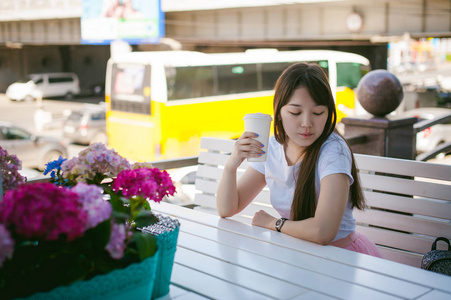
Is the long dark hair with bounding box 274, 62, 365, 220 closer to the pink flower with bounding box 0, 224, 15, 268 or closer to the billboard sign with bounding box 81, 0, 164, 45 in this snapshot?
the pink flower with bounding box 0, 224, 15, 268

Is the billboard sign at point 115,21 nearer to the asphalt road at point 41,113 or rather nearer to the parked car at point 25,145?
the asphalt road at point 41,113

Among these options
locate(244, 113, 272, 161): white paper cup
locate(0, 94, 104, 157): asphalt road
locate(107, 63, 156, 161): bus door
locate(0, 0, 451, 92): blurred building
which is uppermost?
locate(0, 0, 451, 92): blurred building

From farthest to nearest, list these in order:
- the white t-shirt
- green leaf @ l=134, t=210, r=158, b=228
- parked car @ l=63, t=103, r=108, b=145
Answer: parked car @ l=63, t=103, r=108, b=145 < the white t-shirt < green leaf @ l=134, t=210, r=158, b=228

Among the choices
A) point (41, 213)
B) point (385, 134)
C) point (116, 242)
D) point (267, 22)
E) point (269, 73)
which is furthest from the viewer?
point (267, 22)

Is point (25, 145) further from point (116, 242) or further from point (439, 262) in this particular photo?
point (116, 242)

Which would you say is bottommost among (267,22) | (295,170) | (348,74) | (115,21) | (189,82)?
(295,170)

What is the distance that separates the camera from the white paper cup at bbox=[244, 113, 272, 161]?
1.96 metres

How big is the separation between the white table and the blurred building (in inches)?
673

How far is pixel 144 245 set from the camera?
1352 millimetres

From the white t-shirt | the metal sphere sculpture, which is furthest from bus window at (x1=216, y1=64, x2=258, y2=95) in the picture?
the white t-shirt

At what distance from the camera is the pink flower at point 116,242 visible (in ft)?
4.05

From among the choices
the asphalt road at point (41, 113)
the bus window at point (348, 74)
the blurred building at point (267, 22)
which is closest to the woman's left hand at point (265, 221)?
the asphalt road at point (41, 113)

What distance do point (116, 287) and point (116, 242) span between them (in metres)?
0.15

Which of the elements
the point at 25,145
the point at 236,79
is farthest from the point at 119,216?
the point at 236,79
